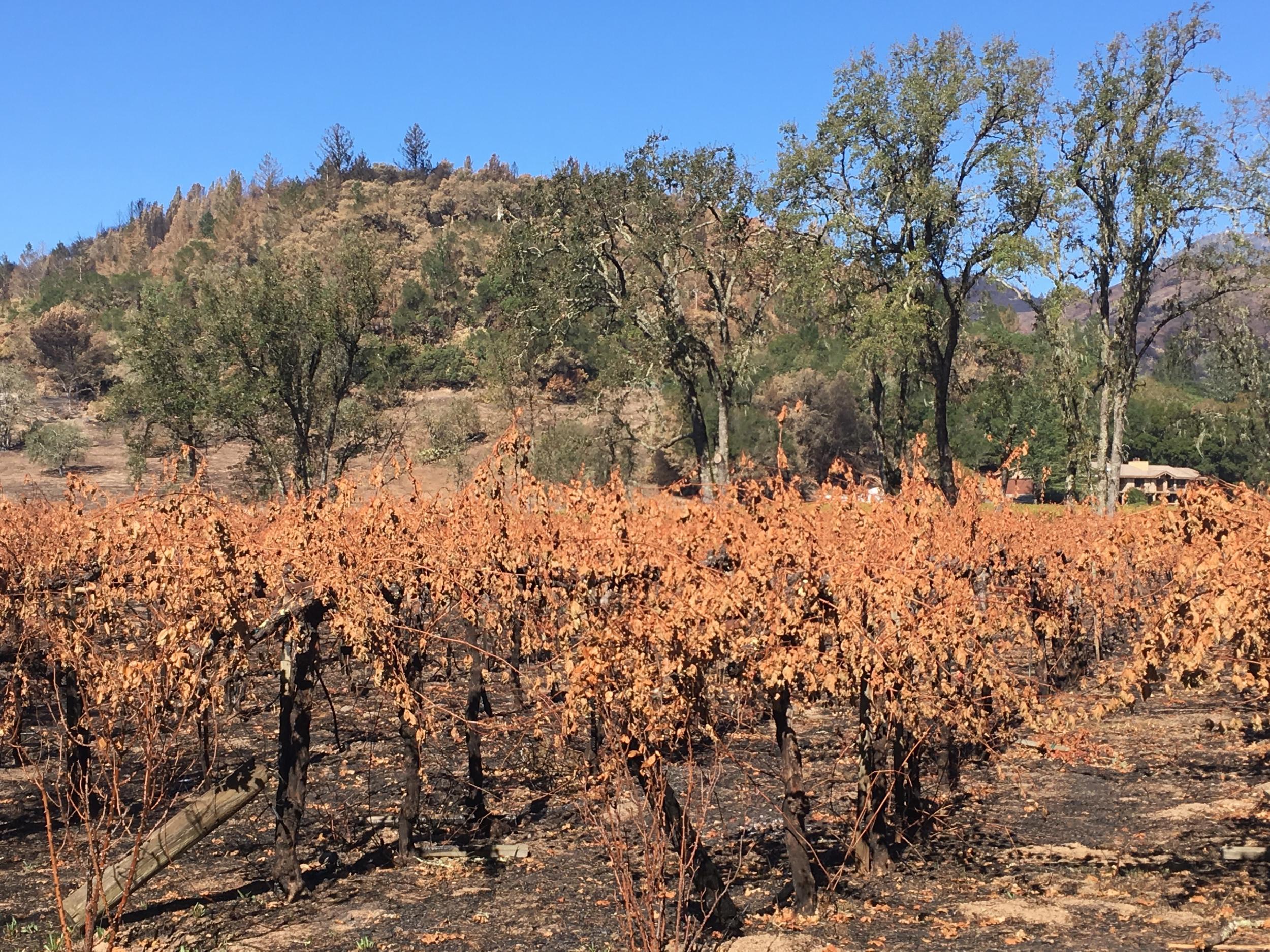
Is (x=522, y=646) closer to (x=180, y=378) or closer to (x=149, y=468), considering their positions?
(x=180, y=378)

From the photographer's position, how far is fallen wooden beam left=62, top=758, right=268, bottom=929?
358 inches

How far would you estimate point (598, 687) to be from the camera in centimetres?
734

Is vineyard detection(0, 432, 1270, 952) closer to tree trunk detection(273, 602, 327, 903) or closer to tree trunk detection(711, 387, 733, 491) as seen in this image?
tree trunk detection(273, 602, 327, 903)

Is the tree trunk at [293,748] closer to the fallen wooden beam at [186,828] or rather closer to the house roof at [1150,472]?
the fallen wooden beam at [186,828]

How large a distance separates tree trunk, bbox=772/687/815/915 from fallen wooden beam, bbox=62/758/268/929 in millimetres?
4423

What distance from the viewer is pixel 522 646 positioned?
10.4 metres

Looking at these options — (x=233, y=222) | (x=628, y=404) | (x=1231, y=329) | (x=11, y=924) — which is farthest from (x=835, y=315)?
(x=233, y=222)

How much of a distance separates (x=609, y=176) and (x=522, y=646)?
28709 millimetres

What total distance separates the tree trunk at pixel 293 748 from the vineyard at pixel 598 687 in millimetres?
28

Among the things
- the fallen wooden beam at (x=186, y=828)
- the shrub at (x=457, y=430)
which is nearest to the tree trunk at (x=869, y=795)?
the fallen wooden beam at (x=186, y=828)

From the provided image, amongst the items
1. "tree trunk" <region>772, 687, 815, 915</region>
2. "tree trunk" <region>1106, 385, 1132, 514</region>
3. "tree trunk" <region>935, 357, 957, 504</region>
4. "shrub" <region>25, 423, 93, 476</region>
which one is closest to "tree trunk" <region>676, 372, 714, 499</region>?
"tree trunk" <region>935, 357, 957, 504</region>

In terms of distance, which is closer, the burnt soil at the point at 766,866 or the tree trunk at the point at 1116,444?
the burnt soil at the point at 766,866

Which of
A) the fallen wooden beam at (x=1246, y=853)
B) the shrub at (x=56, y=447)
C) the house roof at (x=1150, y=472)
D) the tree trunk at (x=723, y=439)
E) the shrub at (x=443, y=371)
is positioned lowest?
the fallen wooden beam at (x=1246, y=853)

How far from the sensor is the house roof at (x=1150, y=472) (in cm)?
6844
